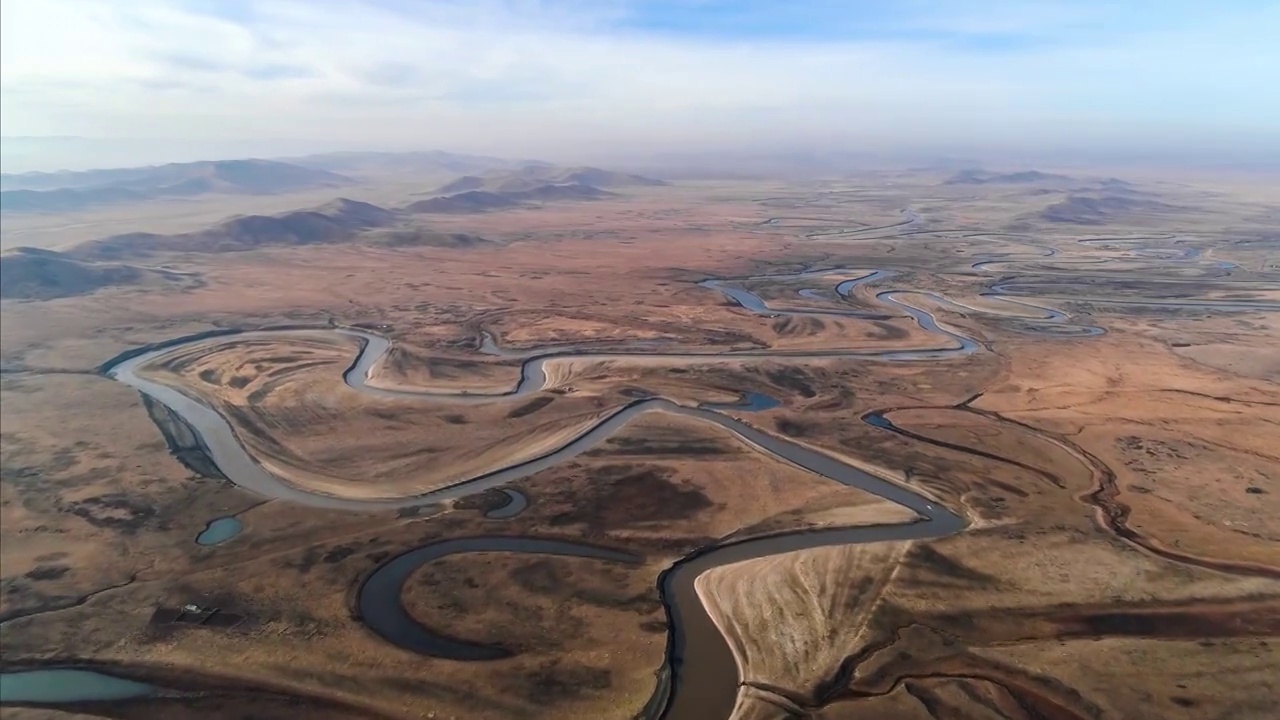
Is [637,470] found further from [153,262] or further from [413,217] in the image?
[413,217]

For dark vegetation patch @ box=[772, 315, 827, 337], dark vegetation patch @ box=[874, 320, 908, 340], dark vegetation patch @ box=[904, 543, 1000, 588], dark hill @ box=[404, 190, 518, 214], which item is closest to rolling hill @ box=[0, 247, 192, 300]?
dark vegetation patch @ box=[772, 315, 827, 337]

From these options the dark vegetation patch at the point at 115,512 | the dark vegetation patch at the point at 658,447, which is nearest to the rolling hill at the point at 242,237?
the dark vegetation patch at the point at 115,512

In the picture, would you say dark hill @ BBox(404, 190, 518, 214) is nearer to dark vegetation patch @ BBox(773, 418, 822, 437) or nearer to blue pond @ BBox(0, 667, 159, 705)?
dark vegetation patch @ BBox(773, 418, 822, 437)

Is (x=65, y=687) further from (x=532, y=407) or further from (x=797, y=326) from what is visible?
(x=797, y=326)

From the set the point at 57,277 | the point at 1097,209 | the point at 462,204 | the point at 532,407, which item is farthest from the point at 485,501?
the point at 1097,209

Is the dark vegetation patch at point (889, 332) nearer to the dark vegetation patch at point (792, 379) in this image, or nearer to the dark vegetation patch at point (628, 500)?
the dark vegetation patch at point (792, 379)
